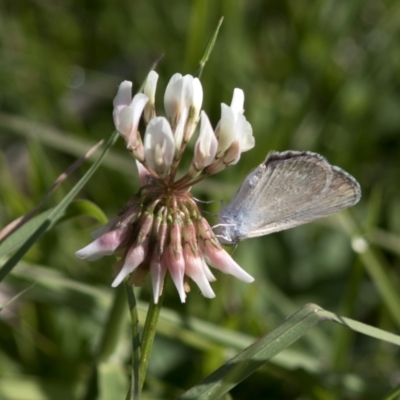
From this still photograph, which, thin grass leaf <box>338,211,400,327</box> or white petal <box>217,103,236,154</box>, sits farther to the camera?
thin grass leaf <box>338,211,400,327</box>

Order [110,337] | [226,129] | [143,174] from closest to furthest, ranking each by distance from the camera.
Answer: [226,129], [143,174], [110,337]

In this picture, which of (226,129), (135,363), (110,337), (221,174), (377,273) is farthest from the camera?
(221,174)

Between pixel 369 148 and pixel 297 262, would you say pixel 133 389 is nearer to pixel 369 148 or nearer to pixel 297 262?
pixel 297 262

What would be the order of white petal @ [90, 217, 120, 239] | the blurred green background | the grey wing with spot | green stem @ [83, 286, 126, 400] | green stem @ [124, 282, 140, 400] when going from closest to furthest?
green stem @ [124, 282, 140, 400]
white petal @ [90, 217, 120, 239]
the grey wing with spot
green stem @ [83, 286, 126, 400]
the blurred green background

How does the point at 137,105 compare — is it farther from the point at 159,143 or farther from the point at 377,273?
the point at 377,273

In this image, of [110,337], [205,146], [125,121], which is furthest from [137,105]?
[110,337]

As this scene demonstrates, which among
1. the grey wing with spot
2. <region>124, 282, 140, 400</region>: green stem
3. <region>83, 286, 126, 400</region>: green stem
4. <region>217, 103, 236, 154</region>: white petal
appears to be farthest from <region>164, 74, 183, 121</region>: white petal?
<region>83, 286, 126, 400</region>: green stem

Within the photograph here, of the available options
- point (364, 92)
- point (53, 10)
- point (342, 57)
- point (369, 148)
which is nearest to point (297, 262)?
point (369, 148)

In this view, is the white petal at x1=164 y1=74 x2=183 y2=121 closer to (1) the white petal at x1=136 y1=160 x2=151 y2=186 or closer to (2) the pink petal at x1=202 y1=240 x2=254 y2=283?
(1) the white petal at x1=136 y1=160 x2=151 y2=186
